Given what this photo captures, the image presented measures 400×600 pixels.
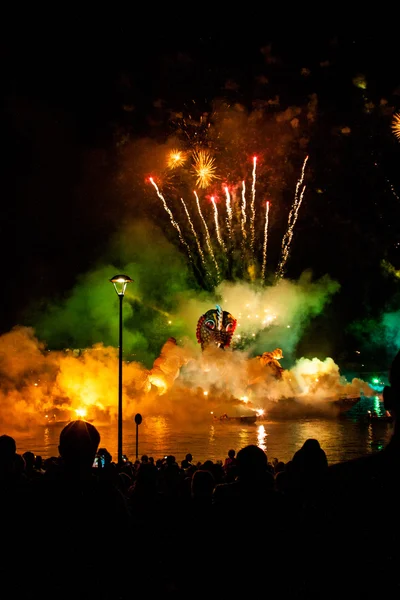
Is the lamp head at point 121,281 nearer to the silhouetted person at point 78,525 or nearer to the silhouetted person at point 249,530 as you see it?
the silhouetted person at point 78,525

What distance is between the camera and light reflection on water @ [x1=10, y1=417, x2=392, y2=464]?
21094 millimetres

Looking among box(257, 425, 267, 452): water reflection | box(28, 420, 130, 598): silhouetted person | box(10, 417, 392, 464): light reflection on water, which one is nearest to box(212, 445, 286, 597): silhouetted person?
box(28, 420, 130, 598): silhouetted person

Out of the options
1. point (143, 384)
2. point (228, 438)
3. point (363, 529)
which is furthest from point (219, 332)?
point (363, 529)

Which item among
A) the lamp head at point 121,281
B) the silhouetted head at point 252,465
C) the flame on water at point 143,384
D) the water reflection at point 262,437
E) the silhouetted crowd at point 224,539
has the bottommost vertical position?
the water reflection at point 262,437

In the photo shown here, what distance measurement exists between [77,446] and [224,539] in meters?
1.01

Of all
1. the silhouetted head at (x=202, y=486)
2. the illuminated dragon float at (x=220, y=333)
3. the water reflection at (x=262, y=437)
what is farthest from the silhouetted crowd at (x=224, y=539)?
the illuminated dragon float at (x=220, y=333)

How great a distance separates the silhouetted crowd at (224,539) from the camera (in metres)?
2.75

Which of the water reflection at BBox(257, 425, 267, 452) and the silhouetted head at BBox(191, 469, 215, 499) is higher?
the silhouetted head at BBox(191, 469, 215, 499)

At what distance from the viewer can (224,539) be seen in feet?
9.83

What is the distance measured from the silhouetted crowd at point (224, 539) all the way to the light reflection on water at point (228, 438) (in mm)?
16710

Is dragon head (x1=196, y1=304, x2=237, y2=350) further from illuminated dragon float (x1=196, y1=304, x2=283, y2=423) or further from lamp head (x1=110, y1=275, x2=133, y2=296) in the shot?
lamp head (x1=110, y1=275, x2=133, y2=296)

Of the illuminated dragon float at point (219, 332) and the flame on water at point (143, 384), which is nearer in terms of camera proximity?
the flame on water at point (143, 384)

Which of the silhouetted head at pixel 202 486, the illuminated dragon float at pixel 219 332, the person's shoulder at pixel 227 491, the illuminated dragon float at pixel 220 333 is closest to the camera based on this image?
the person's shoulder at pixel 227 491

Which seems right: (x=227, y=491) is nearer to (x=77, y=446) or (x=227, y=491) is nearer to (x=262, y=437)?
(x=77, y=446)
